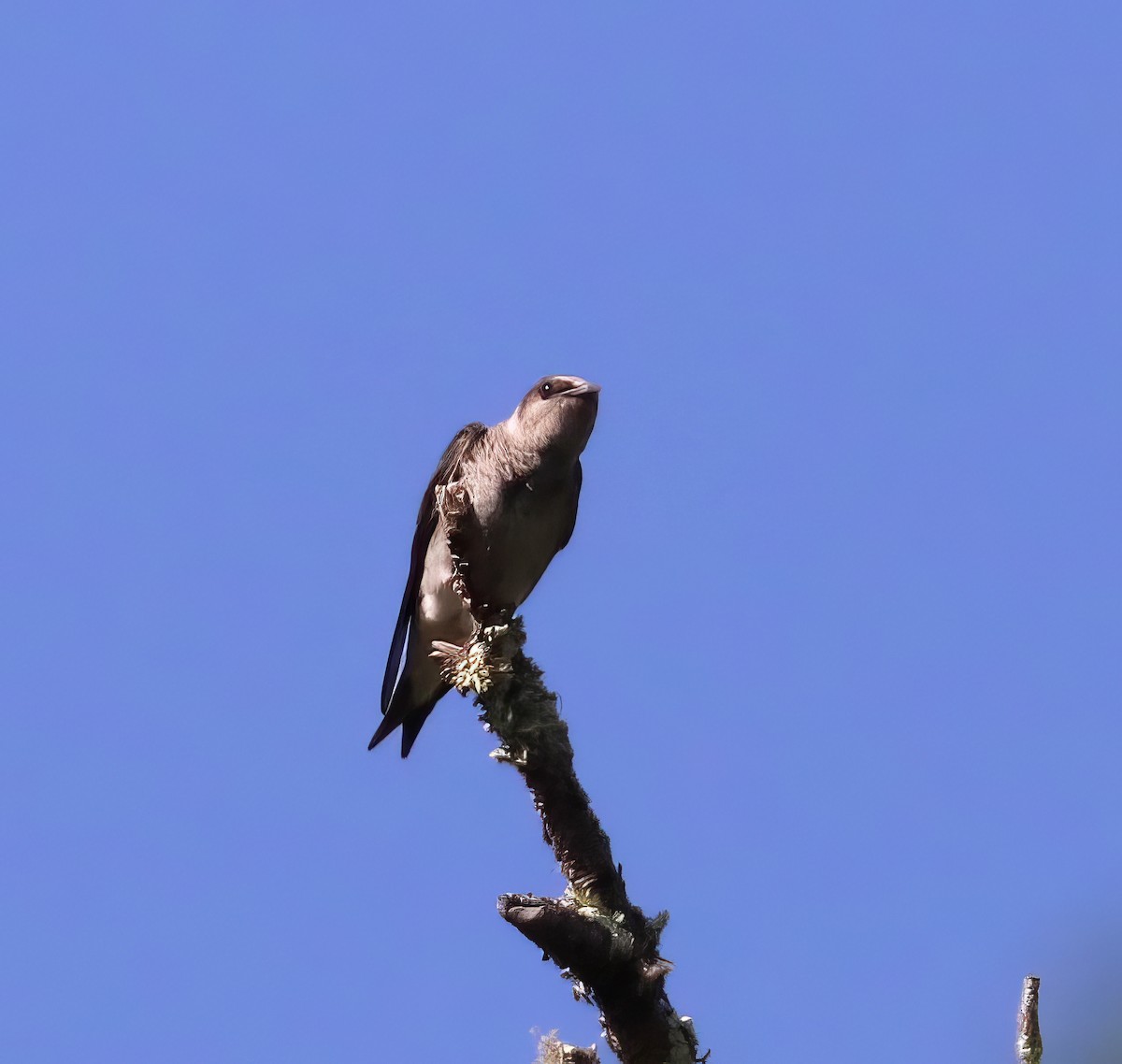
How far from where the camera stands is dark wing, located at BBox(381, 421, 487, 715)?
6785mm

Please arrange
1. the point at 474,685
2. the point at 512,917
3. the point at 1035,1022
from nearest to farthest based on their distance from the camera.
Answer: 1. the point at 1035,1022
2. the point at 512,917
3. the point at 474,685

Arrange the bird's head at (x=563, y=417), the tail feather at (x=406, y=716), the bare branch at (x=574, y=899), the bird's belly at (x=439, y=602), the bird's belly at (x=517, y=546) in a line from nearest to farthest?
the bare branch at (x=574, y=899), the bird's belly at (x=517, y=546), the bird's head at (x=563, y=417), the bird's belly at (x=439, y=602), the tail feather at (x=406, y=716)

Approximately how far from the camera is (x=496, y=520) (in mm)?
6102

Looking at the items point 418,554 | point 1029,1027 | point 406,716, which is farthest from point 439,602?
point 1029,1027

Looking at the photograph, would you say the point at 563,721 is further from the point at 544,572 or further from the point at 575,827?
the point at 544,572

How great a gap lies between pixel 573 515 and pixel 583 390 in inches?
33.0

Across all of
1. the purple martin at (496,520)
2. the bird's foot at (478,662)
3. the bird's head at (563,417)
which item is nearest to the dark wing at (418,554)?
the purple martin at (496,520)

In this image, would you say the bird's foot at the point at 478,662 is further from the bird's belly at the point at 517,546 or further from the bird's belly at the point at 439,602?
the bird's belly at the point at 439,602


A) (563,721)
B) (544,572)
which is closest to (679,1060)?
(563,721)

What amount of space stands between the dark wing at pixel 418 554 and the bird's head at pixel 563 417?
42 centimetres

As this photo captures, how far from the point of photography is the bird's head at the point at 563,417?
6.26 meters

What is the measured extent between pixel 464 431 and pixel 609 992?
132 inches

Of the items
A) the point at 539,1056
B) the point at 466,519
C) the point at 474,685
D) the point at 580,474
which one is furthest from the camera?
the point at 580,474

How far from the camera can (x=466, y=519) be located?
5.46 meters
